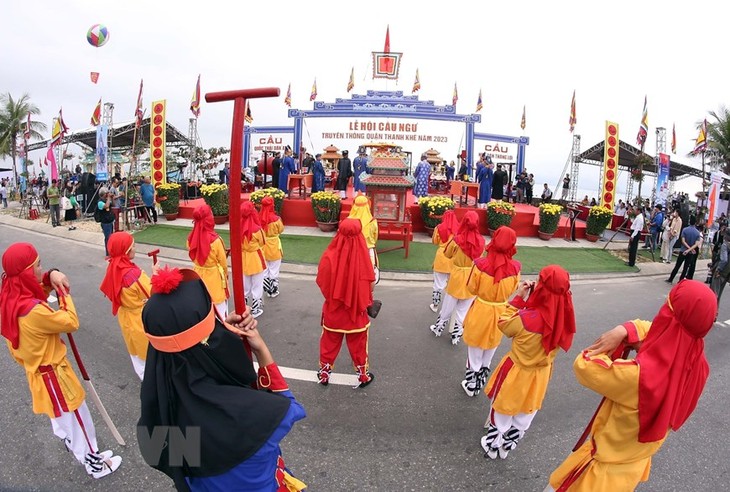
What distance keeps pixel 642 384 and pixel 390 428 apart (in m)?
2.38

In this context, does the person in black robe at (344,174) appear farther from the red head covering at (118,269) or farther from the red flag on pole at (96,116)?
the red head covering at (118,269)

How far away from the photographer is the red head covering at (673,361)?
2104mm

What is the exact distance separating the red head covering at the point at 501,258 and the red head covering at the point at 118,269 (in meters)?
3.57

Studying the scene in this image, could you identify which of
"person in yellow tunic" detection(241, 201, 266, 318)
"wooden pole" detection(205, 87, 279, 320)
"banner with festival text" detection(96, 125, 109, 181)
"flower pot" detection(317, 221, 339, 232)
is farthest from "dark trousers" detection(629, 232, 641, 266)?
"banner with festival text" detection(96, 125, 109, 181)

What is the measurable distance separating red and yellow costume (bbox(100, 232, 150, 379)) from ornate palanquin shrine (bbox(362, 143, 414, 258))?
7233mm

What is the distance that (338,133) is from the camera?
22188 mm

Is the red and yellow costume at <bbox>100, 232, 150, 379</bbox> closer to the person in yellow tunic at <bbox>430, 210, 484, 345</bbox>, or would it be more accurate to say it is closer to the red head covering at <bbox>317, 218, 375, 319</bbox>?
the red head covering at <bbox>317, 218, 375, 319</bbox>

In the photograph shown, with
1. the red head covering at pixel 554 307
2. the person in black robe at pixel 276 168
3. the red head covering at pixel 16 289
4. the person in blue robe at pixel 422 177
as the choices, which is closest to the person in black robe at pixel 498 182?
the person in blue robe at pixel 422 177

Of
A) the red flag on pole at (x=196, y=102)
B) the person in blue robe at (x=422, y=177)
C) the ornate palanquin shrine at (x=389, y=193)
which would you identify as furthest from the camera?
the red flag on pole at (x=196, y=102)

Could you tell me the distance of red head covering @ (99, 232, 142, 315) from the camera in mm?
3871

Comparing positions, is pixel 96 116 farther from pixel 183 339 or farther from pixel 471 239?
pixel 183 339

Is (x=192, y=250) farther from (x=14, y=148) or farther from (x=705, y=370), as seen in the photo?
(x=14, y=148)

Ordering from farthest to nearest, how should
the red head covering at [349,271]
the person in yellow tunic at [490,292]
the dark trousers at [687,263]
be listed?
the dark trousers at [687,263] < the person in yellow tunic at [490,292] < the red head covering at [349,271]

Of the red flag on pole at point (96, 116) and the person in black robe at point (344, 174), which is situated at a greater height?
the red flag on pole at point (96, 116)
